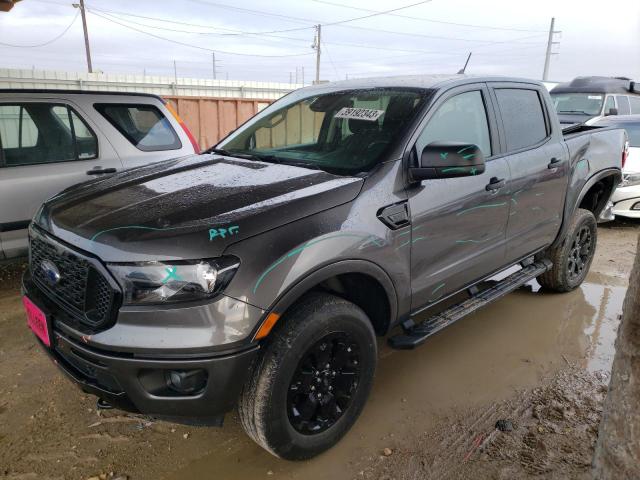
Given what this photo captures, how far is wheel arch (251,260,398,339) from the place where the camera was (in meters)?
2.10

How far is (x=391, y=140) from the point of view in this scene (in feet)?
8.78

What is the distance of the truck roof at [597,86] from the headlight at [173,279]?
12.3m

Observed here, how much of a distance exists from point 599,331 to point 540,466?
6.55 feet

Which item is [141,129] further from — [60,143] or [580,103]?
[580,103]

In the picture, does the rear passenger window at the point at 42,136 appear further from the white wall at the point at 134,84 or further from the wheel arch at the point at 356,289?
the white wall at the point at 134,84

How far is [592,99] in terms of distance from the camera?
1147 centimetres

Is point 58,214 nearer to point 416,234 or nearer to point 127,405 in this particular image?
point 127,405

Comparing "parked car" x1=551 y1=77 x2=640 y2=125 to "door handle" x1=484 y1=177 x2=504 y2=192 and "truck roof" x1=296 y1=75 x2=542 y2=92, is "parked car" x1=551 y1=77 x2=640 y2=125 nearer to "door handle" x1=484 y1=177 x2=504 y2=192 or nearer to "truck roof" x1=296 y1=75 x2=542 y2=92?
"truck roof" x1=296 y1=75 x2=542 y2=92

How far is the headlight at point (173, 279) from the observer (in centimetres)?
192

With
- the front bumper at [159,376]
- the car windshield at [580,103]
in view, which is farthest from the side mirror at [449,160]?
the car windshield at [580,103]

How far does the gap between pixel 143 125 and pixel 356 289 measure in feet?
10.8

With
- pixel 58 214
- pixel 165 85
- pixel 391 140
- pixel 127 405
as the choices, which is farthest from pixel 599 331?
pixel 165 85

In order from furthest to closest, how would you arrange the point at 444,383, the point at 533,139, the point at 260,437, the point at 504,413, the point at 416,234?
the point at 533,139, the point at 444,383, the point at 504,413, the point at 416,234, the point at 260,437

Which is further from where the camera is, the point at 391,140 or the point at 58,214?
the point at 391,140
